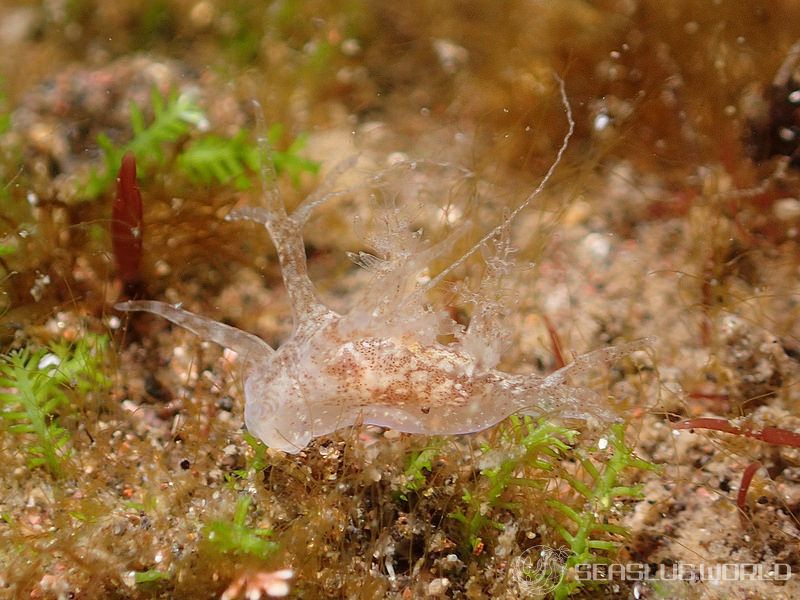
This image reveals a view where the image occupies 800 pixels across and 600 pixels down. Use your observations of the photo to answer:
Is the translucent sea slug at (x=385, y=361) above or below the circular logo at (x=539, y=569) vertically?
above

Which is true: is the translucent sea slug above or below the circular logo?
above

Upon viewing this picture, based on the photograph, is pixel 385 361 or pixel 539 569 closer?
pixel 539 569

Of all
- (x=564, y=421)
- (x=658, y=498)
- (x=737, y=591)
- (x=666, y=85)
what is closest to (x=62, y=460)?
(x=564, y=421)

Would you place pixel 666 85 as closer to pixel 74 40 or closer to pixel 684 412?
pixel 684 412

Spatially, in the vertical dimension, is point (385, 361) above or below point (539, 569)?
above
